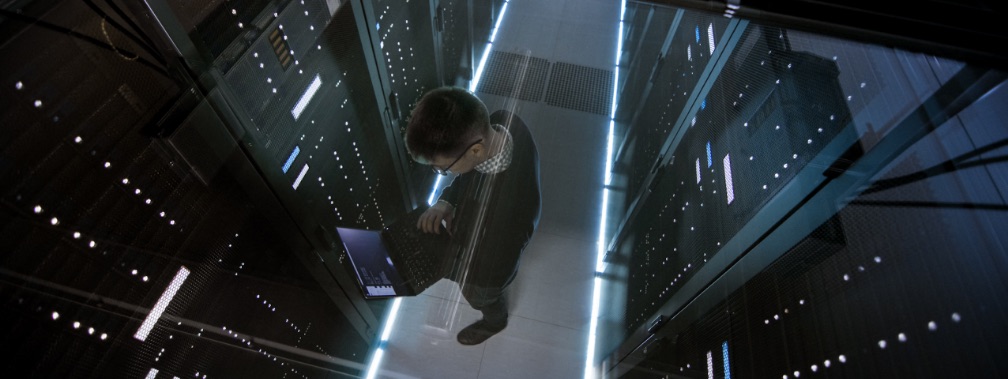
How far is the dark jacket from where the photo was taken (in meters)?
1.52

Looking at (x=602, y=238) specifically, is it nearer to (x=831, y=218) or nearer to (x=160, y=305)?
(x=831, y=218)

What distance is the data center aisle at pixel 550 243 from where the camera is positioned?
62.7 inches

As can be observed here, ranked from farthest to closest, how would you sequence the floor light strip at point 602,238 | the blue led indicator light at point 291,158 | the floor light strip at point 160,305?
the floor light strip at point 602,238, the blue led indicator light at point 291,158, the floor light strip at point 160,305

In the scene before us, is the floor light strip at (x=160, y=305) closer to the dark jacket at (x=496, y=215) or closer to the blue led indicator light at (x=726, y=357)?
the dark jacket at (x=496, y=215)

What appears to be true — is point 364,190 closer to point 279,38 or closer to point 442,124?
point 442,124

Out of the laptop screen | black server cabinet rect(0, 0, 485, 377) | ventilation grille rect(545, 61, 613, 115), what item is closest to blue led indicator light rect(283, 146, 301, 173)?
black server cabinet rect(0, 0, 485, 377)

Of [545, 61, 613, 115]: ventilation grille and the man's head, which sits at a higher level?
[545, 61, 613, 115]: ventilation grille

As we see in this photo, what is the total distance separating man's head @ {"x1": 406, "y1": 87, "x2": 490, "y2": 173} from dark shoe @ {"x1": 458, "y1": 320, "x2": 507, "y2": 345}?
24.2 inches

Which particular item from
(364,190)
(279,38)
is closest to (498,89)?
(364,190)

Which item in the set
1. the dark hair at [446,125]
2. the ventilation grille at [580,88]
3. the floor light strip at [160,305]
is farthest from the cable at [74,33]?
the ventilation grille at [580,88]

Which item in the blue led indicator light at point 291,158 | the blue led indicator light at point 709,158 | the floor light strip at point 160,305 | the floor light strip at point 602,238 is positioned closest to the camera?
the floor light strip at point 160,305

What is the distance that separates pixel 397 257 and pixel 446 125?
443 mm

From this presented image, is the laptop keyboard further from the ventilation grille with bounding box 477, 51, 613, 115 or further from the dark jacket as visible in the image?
the ventilation grille with bounding box 477, 51, 613, 115

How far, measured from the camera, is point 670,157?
5.45ft
